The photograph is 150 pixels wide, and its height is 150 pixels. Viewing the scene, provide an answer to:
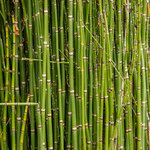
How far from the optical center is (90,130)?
1.39 m

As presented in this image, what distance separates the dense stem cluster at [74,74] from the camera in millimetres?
1224

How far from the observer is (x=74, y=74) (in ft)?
4.53

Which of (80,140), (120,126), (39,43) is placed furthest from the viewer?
(120,126)

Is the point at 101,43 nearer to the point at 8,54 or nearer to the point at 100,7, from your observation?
the point at 100,7

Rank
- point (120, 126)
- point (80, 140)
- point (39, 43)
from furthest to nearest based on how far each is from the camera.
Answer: point (120, 126), point (80, 140), point (39, 43)

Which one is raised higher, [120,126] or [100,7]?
[100,7]

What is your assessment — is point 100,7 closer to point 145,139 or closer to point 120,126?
point 120,126

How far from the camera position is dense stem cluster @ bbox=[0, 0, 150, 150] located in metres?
1.22

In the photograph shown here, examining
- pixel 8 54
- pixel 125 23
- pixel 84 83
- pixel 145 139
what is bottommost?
pixel 145 139

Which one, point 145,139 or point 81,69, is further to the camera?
point 145,139

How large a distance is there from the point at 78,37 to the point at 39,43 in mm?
177

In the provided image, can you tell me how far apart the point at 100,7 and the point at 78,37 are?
0.62 ft

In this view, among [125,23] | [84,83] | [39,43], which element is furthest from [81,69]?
[125,23]

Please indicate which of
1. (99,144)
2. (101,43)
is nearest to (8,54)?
(101,43)
